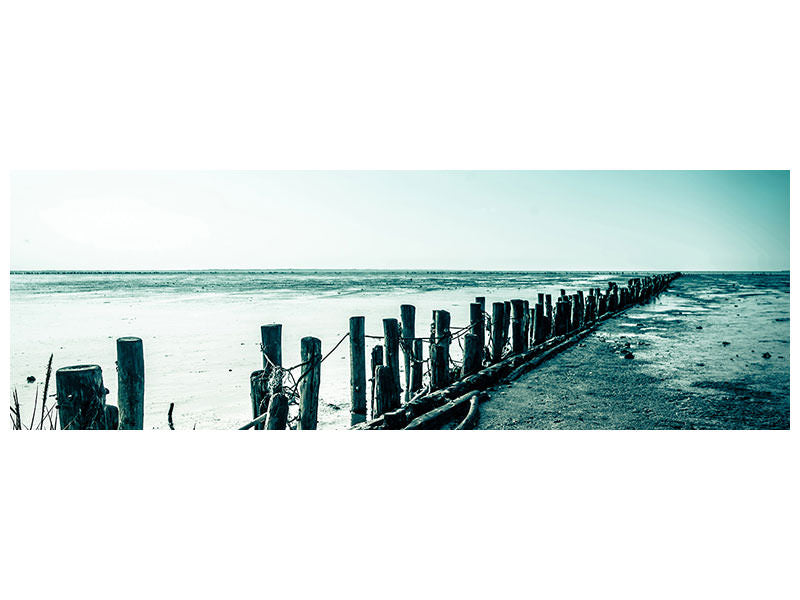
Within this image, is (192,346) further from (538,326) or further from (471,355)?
(538,326)

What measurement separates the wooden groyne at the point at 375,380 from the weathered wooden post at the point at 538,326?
0.50 m

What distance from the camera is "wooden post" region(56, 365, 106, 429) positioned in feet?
10.8

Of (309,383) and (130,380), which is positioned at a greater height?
(130,380)

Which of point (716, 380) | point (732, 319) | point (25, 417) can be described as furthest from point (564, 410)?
point (732, 319)

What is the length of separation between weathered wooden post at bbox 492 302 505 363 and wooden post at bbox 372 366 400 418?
8.41ft

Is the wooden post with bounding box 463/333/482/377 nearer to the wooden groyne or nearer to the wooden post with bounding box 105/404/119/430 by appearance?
the wooden groyne

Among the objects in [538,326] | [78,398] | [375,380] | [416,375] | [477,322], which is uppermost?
[477,322]

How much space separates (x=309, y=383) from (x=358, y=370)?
80 cm

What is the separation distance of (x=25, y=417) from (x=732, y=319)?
55.0ft

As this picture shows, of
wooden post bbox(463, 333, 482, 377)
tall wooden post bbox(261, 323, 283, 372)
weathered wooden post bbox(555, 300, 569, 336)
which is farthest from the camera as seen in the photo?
weathered wooden post bbox(555, 300, 569, 336)

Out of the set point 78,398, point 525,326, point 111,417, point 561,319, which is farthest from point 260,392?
point 561,319

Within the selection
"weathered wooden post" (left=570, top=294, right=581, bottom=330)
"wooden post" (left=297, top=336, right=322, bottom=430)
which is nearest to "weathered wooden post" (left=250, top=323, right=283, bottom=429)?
"wooden post" (left=297, top=336, right=322, bottom=430)

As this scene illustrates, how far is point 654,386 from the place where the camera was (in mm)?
6121

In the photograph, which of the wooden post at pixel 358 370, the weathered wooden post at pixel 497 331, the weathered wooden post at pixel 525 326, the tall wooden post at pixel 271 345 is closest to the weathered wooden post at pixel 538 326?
the weathered wooden post at pixel 525 326
